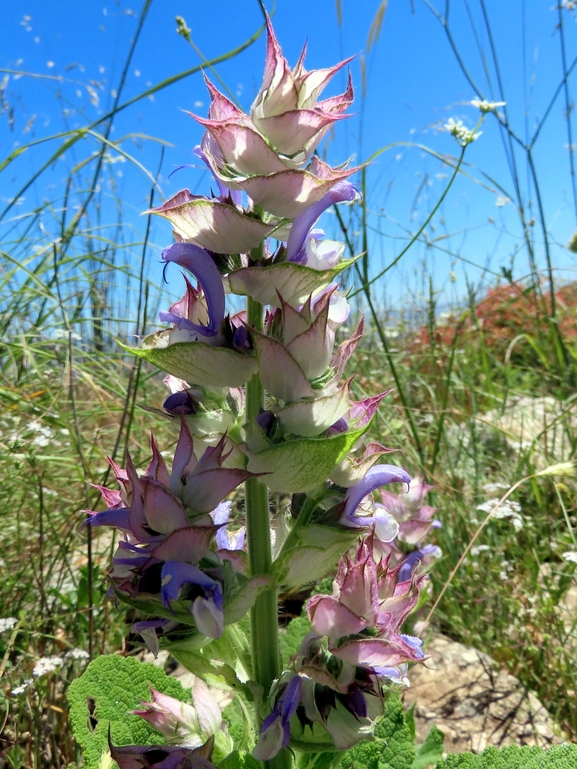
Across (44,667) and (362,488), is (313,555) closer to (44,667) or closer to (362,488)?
(362,488)

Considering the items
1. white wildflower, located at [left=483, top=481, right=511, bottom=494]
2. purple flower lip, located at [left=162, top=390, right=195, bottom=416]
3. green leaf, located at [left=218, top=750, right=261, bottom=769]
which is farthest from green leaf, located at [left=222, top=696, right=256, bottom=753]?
white wildflower, located at [left=483, top=481, right=511, bottom=494]

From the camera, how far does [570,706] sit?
182 cm

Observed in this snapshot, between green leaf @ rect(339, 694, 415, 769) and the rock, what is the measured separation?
0.50 m

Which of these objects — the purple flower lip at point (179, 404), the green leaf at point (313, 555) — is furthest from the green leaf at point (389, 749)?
the purple flower lip at point (179, 404)

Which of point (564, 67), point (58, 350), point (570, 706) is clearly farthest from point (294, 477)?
point (564, 67)

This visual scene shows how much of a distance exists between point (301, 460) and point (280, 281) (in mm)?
278

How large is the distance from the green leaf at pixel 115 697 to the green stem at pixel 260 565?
1.32 feet

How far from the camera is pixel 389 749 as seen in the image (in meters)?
1.37

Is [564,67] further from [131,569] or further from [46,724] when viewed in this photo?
[46,724]

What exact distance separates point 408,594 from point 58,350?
2535 millimetres

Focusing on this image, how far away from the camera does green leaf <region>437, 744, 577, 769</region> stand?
46.7 inches

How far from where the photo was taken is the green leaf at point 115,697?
129 centimetres

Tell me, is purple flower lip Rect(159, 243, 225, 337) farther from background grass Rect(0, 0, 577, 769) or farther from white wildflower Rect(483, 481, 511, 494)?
white wildflower Rect(483, 481, 511, 494)

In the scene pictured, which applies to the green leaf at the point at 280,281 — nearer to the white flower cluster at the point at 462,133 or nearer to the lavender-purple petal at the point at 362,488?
the lavender-purple petal at the point at 362,488
